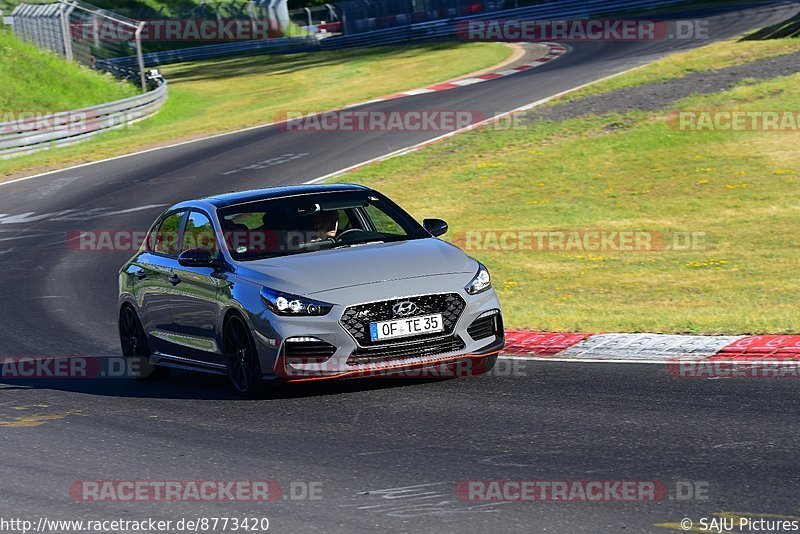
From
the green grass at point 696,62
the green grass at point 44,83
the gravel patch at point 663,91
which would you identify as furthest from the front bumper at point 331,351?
the green grass at point 44,83

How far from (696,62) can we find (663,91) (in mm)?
3856

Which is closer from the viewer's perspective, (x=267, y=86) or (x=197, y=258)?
(x=197, y=258)

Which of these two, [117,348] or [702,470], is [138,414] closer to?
[117,348]

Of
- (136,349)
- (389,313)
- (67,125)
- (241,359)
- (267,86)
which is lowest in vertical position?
(267,86)

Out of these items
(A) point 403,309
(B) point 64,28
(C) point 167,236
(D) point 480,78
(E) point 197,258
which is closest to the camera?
(A) point 403,309

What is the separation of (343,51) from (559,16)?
360 inches

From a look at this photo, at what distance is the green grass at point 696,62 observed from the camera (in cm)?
3098

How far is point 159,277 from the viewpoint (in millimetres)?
11398

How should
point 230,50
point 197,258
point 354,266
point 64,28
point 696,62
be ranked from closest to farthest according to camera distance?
point 354,266 < point 197,258 < point 696,62 < point 64,28 < point 230,50

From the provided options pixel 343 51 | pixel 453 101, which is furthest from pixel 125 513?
pixel 343 51

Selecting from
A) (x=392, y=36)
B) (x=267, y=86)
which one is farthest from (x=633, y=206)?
(x=392, y=36)

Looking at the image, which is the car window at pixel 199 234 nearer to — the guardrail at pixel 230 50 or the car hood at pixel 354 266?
the car hood at pixel 354 266

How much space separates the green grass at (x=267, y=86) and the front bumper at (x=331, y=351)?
72.8 ft

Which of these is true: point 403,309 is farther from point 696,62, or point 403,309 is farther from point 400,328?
point 696,62
